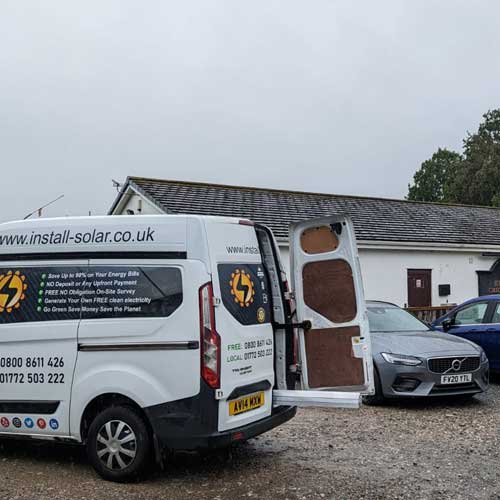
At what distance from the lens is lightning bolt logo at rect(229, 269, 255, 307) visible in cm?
535

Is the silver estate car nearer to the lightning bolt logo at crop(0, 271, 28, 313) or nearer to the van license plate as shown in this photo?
the van license plate

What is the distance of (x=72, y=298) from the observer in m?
5.51

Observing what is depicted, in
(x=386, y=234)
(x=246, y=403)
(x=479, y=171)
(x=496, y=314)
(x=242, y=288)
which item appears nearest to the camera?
(x=246, y=403)

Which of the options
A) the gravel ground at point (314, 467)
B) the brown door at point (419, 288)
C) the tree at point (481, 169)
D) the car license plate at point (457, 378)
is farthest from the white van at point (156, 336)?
the tree at point (481, 169)

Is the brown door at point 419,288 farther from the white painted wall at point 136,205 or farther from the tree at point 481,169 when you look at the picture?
the tree at point 481,169

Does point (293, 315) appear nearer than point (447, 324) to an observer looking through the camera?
Yes

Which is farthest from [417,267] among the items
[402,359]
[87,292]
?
[87,292]

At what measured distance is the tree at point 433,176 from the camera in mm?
59812

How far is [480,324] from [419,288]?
8.07 metres

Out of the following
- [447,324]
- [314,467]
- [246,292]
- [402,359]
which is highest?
[246,292]

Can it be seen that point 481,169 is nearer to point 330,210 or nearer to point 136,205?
point 330,210

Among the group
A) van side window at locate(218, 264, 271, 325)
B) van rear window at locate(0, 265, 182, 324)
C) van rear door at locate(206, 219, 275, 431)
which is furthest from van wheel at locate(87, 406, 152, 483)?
van side window at locate(218, 264, 271, 325)

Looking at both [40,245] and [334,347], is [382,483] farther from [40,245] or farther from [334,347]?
[40,245]

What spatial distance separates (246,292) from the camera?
216 inches
